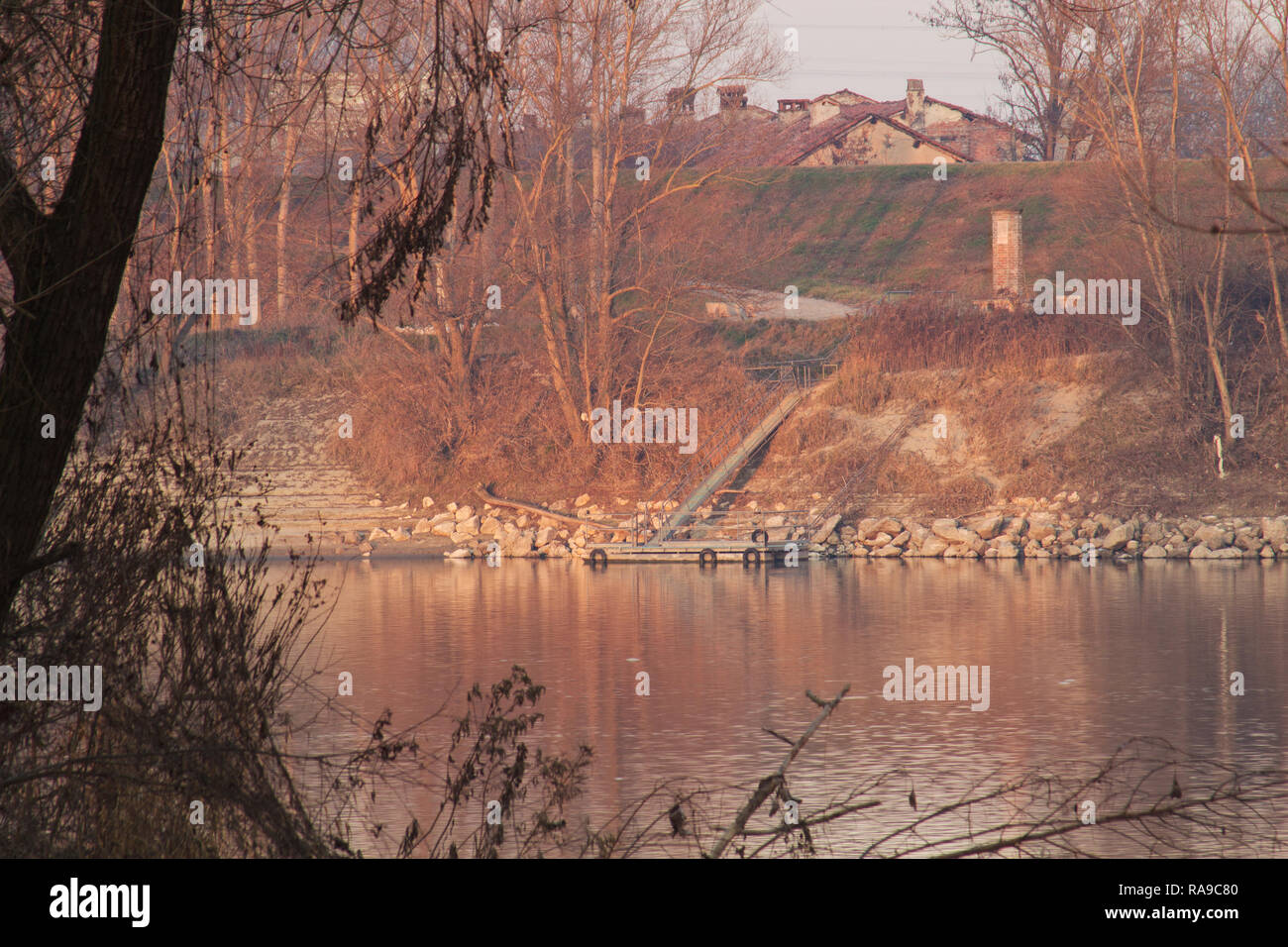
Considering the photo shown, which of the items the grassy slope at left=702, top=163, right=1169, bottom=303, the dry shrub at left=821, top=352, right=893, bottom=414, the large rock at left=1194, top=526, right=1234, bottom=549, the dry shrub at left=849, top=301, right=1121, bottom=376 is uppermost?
the grassy slope at left=702, top=163, right=1169, bottom=303

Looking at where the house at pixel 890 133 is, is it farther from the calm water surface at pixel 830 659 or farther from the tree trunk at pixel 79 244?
the tree trunk at pixel 79 244

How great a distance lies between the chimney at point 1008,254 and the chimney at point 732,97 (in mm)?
7874

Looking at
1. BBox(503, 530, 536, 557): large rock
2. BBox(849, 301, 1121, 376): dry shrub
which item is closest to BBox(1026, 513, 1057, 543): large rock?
BBox(849, 301, 1121, 376): dry shrub

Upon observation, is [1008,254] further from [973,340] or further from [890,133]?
[890,133]

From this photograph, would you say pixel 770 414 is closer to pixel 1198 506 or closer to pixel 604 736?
pixel 1198 506

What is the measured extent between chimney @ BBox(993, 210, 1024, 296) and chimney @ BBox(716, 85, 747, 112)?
7874 millimetres

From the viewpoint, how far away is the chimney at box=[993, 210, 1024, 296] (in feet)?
132

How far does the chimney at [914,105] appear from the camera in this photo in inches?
2731

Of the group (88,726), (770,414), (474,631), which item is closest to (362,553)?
(770,414)

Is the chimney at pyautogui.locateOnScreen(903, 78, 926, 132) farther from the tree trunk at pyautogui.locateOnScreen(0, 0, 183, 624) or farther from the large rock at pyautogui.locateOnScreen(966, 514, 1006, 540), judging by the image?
the tree trunk at pyautogui.locateOnScreen(0, 0, 183, 624)

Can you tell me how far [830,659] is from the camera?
775 inches

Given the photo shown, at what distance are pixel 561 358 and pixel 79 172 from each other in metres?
34.1

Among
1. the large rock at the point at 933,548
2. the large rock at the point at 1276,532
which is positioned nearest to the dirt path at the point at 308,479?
the large rock at the point at 933,548

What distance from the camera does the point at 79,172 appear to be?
15.5 ft
